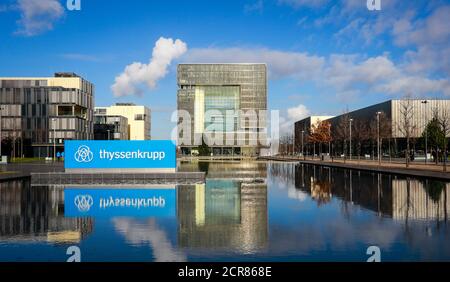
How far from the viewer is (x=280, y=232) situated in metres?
10.6

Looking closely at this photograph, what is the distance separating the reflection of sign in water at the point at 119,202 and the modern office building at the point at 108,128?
3909 inches

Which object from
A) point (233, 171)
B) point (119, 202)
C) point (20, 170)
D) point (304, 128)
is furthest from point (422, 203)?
point (304, 128)

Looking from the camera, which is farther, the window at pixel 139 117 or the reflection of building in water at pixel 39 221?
the window at pixel 139 117

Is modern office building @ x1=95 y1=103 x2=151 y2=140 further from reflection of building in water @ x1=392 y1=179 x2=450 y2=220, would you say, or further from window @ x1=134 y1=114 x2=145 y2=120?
reflection of building in water @ x1=392 y1=179 x2=450 y2=220

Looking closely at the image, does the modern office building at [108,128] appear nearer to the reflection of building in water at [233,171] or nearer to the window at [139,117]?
the window at [139,117]

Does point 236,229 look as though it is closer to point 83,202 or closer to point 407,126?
point 83,202

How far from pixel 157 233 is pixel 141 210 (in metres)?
4.24

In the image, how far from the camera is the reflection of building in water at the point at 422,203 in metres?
13.1

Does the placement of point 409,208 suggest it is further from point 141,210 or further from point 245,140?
point 245,140

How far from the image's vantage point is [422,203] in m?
15.8

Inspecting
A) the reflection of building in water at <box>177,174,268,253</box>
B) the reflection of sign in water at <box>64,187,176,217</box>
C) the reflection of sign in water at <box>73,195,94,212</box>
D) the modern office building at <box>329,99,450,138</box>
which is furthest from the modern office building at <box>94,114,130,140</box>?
the reflection of building in water at <box>177,174,268,253</box>

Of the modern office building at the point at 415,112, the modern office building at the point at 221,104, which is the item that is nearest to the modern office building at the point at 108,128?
the modern office building at the point at 221,104

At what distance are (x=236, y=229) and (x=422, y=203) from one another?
28.0 ft

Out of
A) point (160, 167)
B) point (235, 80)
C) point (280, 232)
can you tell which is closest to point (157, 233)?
point (280, 232)
